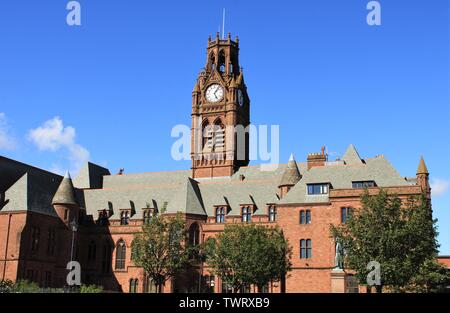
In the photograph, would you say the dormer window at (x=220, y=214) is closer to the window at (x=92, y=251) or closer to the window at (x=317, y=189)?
the window at (x=317, y=189)

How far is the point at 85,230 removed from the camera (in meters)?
74.1

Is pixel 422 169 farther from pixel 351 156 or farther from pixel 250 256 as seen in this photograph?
pixel 250 256

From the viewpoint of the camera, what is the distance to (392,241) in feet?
140

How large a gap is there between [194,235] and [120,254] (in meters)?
10.8

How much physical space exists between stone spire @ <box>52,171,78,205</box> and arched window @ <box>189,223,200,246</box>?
15588 millimetres

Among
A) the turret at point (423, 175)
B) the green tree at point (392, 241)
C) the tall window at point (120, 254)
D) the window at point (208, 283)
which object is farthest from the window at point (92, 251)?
the turret at point (423, 175)

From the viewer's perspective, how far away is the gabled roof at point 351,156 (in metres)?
69.0

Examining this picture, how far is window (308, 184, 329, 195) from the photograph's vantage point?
2312 inches

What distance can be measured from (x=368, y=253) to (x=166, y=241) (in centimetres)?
2447

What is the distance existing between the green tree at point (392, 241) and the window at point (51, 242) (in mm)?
36873

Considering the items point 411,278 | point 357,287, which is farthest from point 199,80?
point 411,278

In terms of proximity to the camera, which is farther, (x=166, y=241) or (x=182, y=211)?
(x=182, y=211)

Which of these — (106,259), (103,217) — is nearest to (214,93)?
(103,217)
